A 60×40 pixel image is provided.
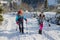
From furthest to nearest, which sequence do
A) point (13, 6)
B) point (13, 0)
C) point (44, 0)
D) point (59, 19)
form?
point (13, 0), point (13, 6), point (44, 0), point (59, 19)

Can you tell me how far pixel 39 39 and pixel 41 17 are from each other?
281 centimetres

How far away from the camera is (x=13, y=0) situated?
300 feet

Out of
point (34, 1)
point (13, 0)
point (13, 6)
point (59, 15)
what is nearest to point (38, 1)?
point (34, 1)

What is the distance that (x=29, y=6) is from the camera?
247 feet

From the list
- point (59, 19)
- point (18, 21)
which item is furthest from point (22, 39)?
point (59, 19)

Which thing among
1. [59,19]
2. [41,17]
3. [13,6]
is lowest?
[13,6]

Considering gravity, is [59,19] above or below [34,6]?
above

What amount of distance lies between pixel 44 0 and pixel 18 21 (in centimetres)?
6031

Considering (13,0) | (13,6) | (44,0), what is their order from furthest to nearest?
(13,0)
(13,6)
(44,0)

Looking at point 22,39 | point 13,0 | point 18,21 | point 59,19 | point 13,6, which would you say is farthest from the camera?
point 13,0

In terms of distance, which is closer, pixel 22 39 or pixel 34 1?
pixel 22 39

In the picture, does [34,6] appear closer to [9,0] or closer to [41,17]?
[9,0]

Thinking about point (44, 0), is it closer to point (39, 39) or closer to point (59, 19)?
point (59, 19)

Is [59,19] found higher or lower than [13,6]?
higher
